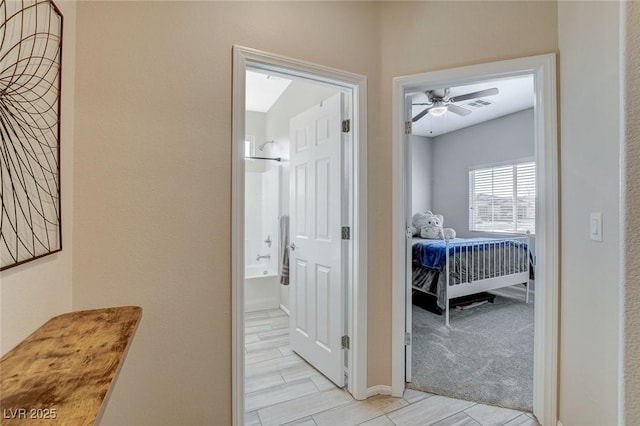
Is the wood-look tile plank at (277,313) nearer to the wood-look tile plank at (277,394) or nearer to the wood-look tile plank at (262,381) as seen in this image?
the wood-look tile plank at (262,381)

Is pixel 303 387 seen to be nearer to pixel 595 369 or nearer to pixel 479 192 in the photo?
pixel 595 369

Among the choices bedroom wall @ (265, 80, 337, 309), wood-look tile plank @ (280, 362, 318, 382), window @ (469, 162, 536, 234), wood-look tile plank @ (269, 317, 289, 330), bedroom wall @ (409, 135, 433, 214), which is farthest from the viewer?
bedroom wall @ (409, 135, 433, 214)

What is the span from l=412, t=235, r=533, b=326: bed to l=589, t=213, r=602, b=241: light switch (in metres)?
1.79

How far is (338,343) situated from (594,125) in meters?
1.94

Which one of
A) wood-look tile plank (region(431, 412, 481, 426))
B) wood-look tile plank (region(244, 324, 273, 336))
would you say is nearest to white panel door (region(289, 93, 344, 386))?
wood-look tile plank (region(244, 324, 273, 336))

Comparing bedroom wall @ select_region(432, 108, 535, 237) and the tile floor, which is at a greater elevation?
bedroom wall @ select_region(432, 108, 535, 237)

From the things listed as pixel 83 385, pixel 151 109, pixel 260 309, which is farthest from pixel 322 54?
pixel 260 309

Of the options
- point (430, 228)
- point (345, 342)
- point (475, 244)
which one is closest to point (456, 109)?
point (430, 228)

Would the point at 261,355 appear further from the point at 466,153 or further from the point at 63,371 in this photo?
the point at 466,153

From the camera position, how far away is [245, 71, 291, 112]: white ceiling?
312cm

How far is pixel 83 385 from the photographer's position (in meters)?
0.65

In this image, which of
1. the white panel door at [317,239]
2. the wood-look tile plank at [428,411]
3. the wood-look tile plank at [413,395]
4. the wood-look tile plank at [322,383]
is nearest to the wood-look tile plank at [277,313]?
the white panel door at [317,239]

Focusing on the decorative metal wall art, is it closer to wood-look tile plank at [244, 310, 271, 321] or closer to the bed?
wood-look tile plank at [244, 310, 271, 321]

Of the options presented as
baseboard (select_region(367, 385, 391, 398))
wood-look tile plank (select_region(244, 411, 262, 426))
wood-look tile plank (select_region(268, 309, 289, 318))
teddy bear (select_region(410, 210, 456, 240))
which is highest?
teddy bear (select_region(410, 210, 456, 240))
